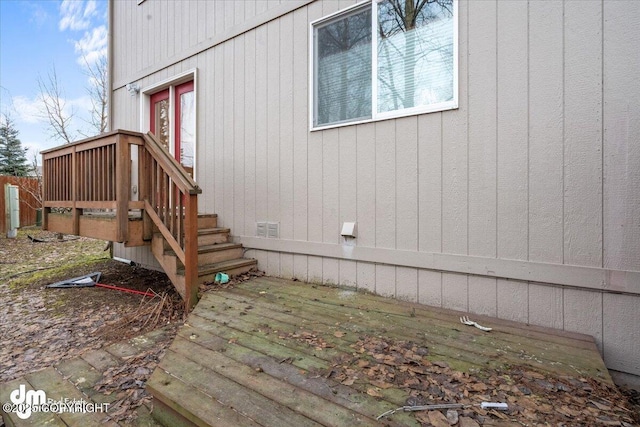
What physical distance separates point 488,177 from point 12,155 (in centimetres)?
2260

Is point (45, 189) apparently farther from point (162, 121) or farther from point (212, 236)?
point (212, 236)

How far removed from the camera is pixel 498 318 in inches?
96.7

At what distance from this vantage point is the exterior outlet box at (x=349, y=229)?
10.4 feet

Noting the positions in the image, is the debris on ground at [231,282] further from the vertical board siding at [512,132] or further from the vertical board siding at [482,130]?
the vertical board siding at [512,132]

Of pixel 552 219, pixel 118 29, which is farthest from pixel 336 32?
pixel 118 29

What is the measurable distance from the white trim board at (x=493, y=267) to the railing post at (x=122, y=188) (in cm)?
178

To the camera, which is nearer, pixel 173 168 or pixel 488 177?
pixel 488 177

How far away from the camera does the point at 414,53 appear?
2842 mm

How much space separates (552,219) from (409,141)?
4.13 feet

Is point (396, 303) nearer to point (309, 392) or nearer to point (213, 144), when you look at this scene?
point (309, 392)

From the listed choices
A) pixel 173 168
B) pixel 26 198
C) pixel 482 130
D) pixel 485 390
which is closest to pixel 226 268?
pixel 173 168

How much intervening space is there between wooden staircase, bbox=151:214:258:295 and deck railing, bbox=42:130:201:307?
0.51ft

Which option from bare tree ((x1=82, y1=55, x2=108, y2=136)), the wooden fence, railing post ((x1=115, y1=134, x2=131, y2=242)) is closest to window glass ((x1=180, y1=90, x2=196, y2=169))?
railing post ((x1=115, y1=134, x2=131, y2=242))

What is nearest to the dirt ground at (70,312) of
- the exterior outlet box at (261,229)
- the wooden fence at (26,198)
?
the exterior outlet box at (261,229)
